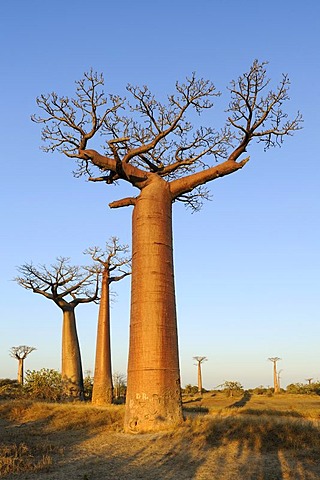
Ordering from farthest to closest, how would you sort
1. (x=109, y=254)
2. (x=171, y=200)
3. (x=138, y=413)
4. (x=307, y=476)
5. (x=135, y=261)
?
(x=109, y=254)
(x=171, y=200)
(x=135, y=261)
(x=138, y=413)
(x=307, y=476)

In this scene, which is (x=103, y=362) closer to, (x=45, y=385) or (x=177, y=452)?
(x=45, y=385)

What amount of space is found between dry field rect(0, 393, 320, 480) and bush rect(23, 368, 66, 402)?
10.0 m

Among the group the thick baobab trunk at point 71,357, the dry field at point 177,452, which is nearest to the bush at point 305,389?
the thick baobab trunk at point 71,357

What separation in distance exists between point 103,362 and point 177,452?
10440 millimetres

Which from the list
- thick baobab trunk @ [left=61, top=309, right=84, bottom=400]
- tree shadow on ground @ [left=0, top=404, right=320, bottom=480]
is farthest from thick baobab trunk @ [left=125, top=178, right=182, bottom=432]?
thick baobab trunk @ [left=61, top=309, right=84, bottom=400]

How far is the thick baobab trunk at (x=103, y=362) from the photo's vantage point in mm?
16703

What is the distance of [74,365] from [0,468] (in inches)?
556

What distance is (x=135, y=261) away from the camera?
30.6ft

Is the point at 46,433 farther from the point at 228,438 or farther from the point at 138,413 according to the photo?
the point at 228,438

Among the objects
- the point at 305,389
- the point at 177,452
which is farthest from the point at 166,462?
the point at 305,389

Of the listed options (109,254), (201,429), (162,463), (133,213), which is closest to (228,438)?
(201,429)

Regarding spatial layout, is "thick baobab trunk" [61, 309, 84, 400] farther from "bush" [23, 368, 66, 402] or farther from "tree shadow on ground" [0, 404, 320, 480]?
"tree shadow on ground" [0, 404, 320, 480]

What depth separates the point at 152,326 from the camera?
8.72m

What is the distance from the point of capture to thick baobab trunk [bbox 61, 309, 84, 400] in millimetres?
19297
